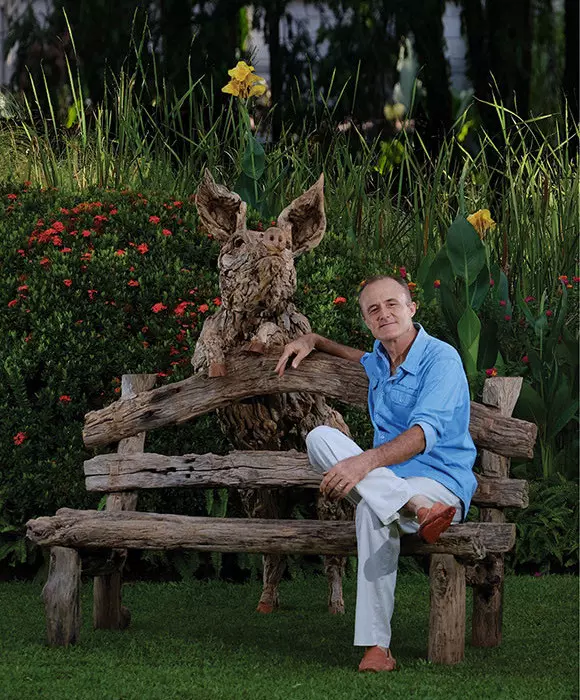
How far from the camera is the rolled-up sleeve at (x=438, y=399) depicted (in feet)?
14.6

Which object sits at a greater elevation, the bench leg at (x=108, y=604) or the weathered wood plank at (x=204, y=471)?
the weathered wood plank at (x=204, y=471)

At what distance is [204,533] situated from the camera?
4793 millimetres

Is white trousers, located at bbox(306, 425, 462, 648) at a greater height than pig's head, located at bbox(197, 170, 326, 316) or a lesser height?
lesser

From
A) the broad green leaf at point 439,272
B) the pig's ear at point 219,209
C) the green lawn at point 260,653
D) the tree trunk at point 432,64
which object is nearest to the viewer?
the green lawn at point 260,653

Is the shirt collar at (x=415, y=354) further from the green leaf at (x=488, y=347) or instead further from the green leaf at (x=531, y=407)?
the green leaf at (x=488, y=347)

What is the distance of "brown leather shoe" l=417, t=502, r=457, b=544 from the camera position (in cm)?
426

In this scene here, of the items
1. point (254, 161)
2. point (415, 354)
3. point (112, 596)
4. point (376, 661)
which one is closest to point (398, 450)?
point (415, 354)

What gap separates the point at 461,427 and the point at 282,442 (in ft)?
3.84

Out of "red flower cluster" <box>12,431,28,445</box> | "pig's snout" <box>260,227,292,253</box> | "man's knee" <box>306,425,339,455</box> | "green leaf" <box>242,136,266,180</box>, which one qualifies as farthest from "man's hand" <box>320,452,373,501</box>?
"green leaf" <box>242,136,266,180</box>

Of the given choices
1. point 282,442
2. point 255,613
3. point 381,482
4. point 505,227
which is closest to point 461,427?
point 381,482

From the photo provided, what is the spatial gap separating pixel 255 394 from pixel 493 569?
1259 mm

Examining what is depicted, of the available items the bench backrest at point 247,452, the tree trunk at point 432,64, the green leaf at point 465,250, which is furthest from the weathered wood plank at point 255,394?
the tree trunk at point 432,64

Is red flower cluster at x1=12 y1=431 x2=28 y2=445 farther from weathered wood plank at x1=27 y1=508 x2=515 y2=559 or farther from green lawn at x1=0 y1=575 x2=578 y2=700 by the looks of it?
weathered wood plank at x1=27 y1=508 x2=515 y2=559

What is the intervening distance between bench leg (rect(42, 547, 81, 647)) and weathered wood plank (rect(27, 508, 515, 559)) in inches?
3.3
